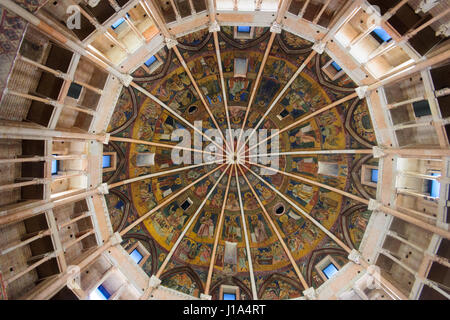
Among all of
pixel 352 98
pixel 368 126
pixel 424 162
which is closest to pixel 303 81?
pixel 352 98

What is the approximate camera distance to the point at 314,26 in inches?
577

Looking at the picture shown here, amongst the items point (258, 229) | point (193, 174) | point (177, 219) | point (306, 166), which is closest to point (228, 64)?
point (193, 174)

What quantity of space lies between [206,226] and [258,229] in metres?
3.83

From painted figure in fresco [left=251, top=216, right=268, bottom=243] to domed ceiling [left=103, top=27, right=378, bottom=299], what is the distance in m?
0.07

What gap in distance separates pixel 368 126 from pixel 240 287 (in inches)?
506

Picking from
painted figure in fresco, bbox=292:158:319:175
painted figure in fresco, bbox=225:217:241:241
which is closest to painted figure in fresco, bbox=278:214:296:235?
painted figure in fresco, bbox=225:217:241:241

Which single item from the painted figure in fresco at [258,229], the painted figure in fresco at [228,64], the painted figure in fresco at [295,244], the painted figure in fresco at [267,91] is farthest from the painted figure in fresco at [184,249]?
the painted figure in fresco at [228,64]

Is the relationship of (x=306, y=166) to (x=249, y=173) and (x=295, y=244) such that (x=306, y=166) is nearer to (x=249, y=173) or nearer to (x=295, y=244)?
(x=249, y=173)

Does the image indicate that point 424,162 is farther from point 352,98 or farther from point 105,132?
point 105,132

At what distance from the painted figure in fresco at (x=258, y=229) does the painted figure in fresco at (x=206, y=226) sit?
3105mm

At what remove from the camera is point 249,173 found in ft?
74.0

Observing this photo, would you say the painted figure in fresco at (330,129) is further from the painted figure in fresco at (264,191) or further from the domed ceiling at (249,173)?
the painted figure in fresco at (264,191)
